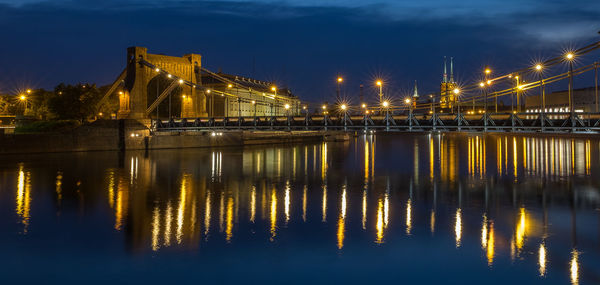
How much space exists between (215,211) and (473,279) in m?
13.4

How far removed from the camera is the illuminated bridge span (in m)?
33.7

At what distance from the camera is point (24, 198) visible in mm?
29938

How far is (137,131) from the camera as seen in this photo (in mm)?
62344

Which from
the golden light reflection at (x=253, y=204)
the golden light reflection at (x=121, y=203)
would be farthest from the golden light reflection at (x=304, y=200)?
the golden light reflection at (x=121, y=203)

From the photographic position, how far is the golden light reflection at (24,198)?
24.8 metres

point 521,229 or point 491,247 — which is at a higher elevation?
point 521,229

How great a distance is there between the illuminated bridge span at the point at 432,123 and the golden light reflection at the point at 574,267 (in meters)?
15.7

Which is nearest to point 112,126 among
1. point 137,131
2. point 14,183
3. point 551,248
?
point 137,131

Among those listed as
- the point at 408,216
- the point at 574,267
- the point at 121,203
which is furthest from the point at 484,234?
the point at 121,203

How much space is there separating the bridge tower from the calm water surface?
22307mm

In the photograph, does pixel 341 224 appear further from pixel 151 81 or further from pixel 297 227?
pixel 151 81

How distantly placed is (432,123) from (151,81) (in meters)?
41.2

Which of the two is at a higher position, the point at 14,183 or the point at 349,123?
the point at 349,123

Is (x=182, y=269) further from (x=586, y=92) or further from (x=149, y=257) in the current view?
(x=586, y=92)
